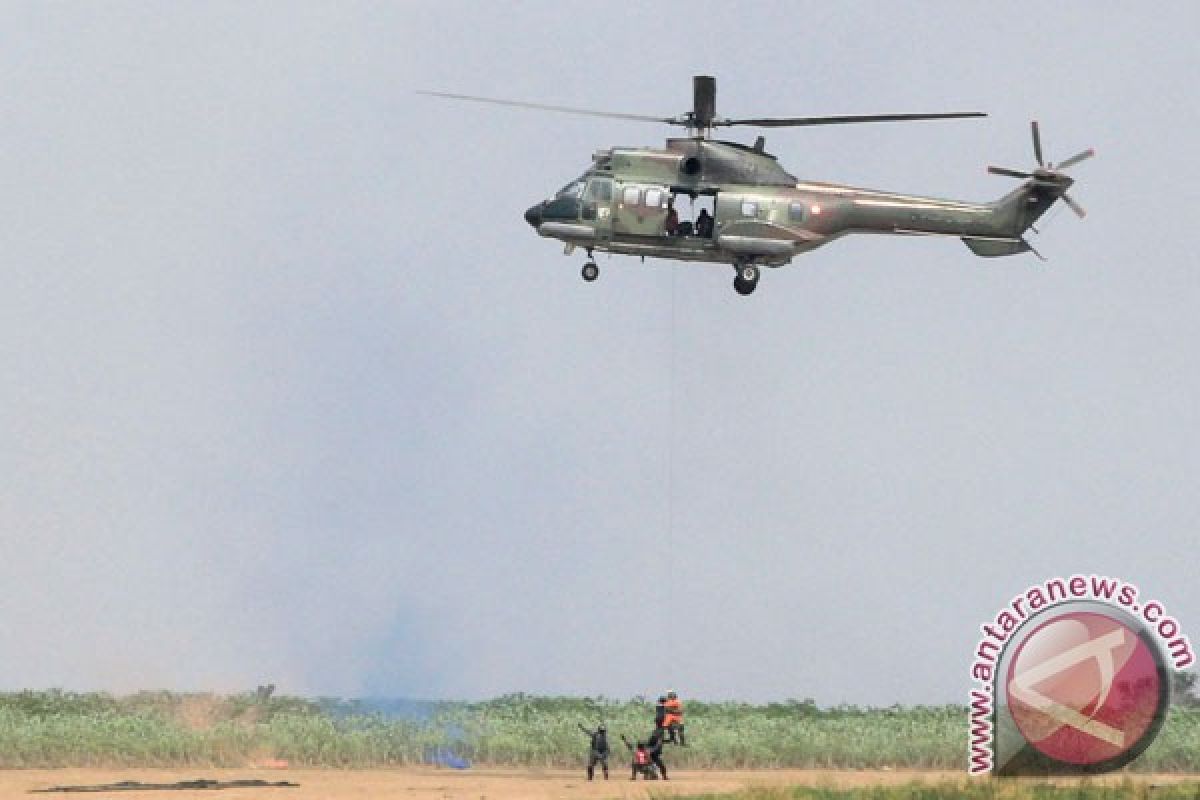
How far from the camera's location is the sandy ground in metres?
49.5

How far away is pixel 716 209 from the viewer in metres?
55.8

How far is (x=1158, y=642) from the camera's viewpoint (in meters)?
48.2

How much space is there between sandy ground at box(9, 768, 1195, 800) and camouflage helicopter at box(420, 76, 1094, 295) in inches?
408

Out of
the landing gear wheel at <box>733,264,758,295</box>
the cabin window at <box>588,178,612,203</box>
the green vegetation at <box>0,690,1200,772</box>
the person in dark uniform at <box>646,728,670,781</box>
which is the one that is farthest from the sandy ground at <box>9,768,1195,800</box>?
the cabin window at <box>588,178,612,203</box>

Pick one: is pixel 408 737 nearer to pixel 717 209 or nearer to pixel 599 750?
pixel 599 750

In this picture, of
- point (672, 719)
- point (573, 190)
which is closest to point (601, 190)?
point (573, 190)

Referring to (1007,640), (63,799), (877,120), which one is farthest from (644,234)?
(63,799)

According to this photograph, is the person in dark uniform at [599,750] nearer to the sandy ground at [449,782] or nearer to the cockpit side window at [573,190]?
the sandy ground at [449,782]

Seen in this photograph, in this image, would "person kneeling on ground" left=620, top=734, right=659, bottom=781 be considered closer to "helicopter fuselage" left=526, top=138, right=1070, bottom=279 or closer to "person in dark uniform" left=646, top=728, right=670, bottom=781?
"person in dark uniform" left=646, top=728, right=670, bottom=781

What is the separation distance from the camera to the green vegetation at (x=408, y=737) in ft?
191

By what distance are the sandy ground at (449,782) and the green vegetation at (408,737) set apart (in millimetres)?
1452

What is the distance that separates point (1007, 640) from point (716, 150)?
44.2 ft

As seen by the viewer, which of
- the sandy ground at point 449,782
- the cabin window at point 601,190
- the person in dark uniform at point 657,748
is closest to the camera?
the sandy ground at point 449,782

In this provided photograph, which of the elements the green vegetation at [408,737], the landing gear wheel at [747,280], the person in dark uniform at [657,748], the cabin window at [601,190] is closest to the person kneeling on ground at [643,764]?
the person in dark uniform at [657,748]
